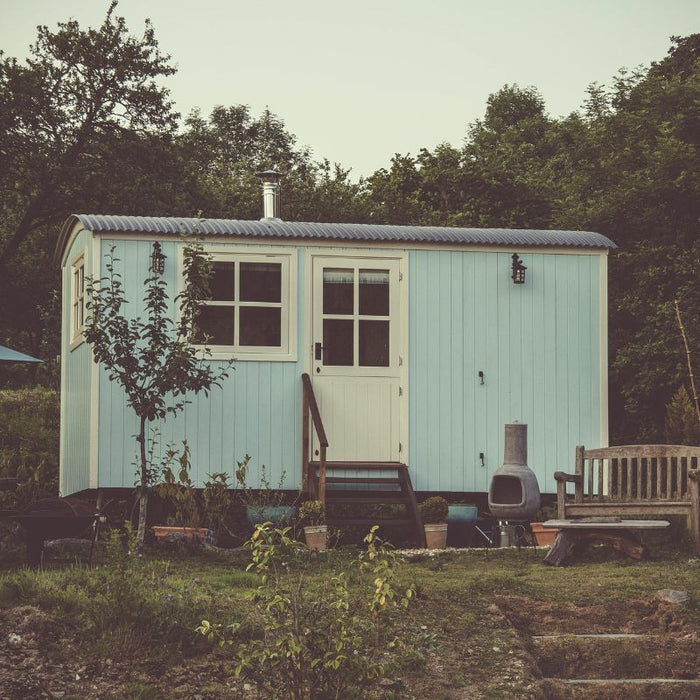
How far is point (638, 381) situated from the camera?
59.7 feet

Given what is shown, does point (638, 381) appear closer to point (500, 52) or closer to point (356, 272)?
point (500, 52)

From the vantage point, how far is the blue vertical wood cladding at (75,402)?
38.0 feet

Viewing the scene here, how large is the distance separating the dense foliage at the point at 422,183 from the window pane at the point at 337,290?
19.8ft

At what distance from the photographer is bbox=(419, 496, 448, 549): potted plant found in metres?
10.9

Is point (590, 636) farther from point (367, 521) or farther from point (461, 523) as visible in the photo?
point (461, 523)

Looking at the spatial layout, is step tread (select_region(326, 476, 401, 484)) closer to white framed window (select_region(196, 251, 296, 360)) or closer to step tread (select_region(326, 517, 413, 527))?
step tread (select_region(326, 517, 413, 527))

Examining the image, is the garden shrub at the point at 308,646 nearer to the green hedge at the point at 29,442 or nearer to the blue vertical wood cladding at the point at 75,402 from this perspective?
the blue vertical wood cladding at the point at 75,402

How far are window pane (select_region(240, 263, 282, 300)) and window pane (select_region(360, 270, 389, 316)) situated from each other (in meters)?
0.76

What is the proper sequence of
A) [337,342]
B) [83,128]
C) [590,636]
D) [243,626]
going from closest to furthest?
[243,626]
[590,636]
[337,342]
[83,128]

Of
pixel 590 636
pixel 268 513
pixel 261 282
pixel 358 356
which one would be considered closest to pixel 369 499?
pixel 268 513

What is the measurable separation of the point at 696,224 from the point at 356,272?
8808 millimetres

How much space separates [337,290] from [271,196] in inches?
63.1

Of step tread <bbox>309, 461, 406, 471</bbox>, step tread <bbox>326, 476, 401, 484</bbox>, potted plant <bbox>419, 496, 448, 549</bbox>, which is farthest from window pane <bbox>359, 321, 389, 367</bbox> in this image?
potted plant <bbox>419, 496, 448, 549</bbox>

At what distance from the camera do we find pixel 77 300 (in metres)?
12.6
